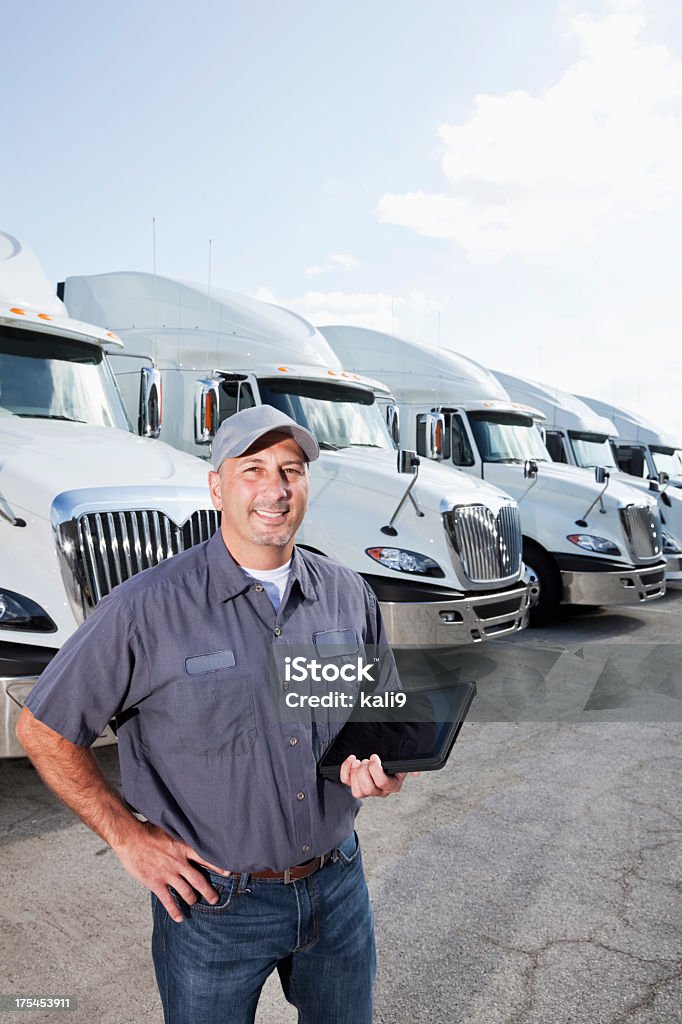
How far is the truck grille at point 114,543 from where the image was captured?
4297 millimetres

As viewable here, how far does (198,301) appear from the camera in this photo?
28.5ft

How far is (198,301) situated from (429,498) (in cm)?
324

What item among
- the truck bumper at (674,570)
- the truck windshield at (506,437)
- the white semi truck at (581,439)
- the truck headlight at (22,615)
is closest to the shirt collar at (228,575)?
the truck headlight at (22,615)

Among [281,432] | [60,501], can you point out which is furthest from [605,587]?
[281,432]

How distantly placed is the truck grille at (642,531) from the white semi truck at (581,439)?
2194 millimetres

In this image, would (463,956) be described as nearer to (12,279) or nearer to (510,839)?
(510,839)

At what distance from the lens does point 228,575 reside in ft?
6.34

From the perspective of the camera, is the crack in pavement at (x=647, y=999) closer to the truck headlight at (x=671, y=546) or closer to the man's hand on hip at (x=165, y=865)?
the man's hand on hip at (x=165, y=865)

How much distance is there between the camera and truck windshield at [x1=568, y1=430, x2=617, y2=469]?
46.3ft

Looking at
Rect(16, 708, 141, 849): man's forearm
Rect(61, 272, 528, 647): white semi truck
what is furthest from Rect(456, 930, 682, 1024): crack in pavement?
Rect(61, 272, 528, 647): white semi truck

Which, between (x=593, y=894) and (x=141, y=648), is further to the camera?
(x=593, y=894)

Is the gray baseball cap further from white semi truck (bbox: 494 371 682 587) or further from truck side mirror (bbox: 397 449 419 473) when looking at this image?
white semi truck (bbox: 494 371 682 587)

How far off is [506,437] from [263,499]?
31.6 feet

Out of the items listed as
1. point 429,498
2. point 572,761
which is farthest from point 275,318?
point 572,761
